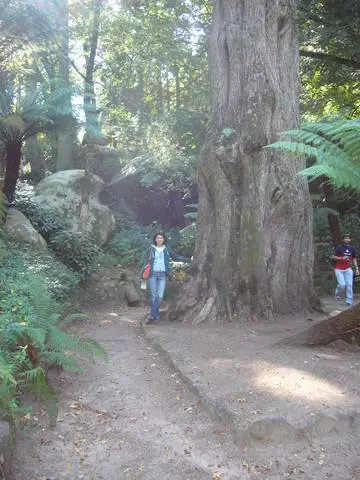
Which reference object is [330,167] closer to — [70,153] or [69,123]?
[69,123]

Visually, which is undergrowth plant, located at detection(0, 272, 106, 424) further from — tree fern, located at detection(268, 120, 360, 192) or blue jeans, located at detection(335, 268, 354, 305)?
blue jeans, located at detection(335, 268, 354, 305)

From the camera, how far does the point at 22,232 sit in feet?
33.8

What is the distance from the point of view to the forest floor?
3.41 metres

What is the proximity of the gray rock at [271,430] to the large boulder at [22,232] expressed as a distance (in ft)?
25.0

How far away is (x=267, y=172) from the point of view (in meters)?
7.82

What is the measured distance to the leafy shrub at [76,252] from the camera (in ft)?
34.8

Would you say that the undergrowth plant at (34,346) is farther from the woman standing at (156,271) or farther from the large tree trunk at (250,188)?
the large tree trunk at (250,188)

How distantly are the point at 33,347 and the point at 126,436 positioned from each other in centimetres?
125

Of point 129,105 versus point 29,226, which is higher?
point 129,105

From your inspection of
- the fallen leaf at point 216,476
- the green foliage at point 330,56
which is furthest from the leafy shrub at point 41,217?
the fallen leaf at point 216,476

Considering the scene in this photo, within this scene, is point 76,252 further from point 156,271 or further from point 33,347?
point 33,347

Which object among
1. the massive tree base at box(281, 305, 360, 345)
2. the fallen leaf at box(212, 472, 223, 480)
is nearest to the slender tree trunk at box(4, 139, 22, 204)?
the massive tree base at box(281, 305, 360, 345)

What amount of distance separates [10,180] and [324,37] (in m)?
8.21

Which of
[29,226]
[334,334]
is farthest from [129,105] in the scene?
[334,334]
